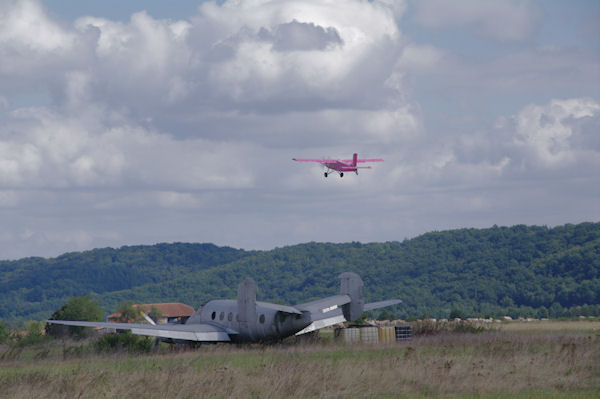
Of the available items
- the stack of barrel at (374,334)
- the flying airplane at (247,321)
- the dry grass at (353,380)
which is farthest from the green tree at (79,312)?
the dry grass at (353,380)

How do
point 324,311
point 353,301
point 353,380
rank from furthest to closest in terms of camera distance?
point 353,301 < point 324,311 < point 353,380

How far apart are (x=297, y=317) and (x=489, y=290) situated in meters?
155

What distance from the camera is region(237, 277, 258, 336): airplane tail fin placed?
129 ft

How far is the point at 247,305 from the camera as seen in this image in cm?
3969

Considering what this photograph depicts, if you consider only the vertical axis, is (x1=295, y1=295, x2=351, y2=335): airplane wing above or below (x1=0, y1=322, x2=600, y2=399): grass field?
above

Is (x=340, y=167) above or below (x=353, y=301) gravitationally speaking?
above

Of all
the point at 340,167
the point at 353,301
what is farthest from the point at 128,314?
the point at 353,301

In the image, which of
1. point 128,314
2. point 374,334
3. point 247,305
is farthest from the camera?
point 128,314

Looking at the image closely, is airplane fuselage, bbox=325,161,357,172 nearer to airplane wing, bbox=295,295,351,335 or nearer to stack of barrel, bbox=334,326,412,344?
airplane wing, bbox=295,295,351,335

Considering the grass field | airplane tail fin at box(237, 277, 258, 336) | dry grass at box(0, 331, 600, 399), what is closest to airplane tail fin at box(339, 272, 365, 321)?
airplane tail fin at box(237, 277, 258, 336)

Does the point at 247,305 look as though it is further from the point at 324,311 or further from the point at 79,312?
the point at 79,312

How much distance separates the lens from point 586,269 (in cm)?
17812

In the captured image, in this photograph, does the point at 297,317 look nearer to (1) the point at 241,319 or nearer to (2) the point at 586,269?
(1) the point at 241,319

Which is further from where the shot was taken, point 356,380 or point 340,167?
point 340,167
